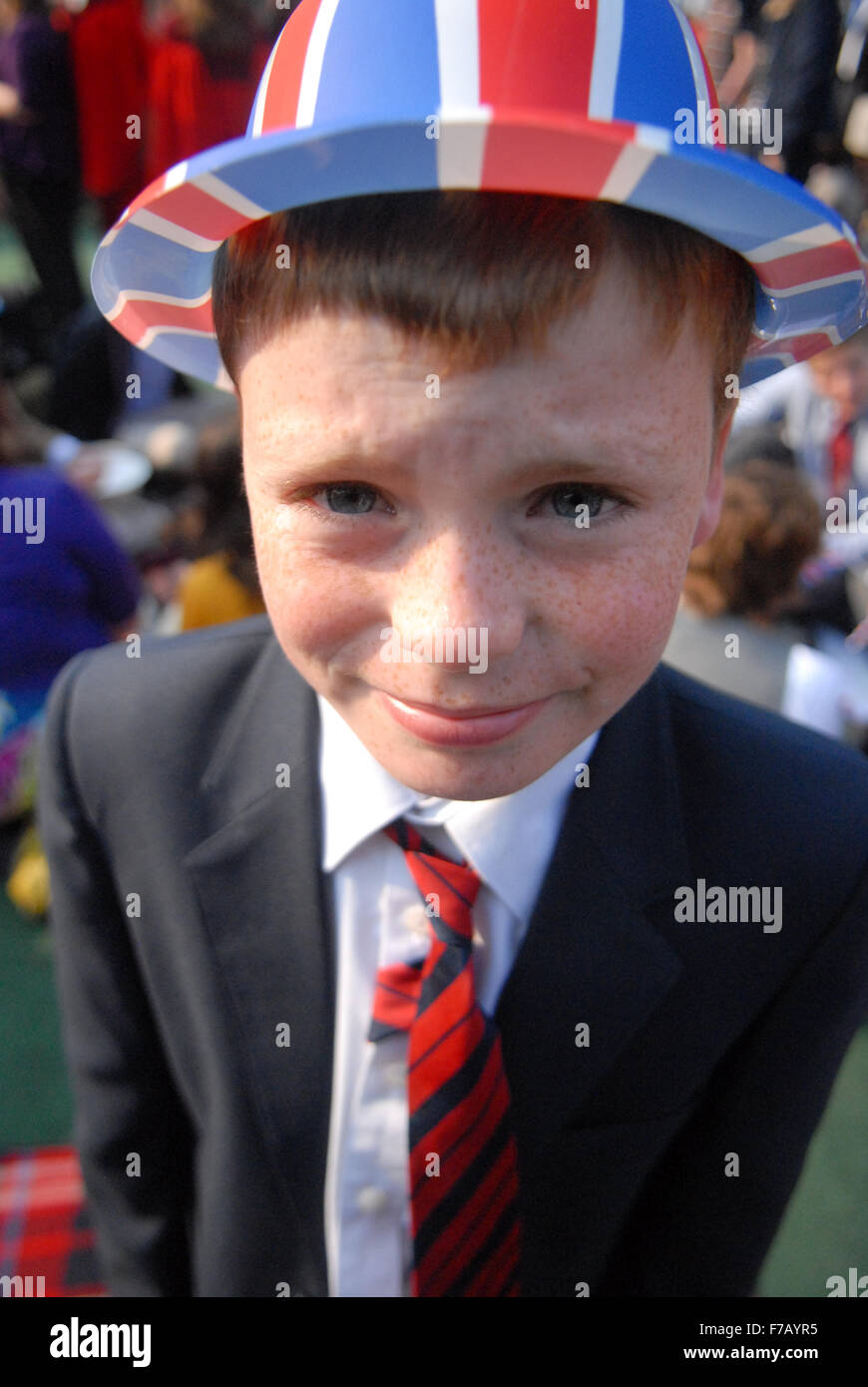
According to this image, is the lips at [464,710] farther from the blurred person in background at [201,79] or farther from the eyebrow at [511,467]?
the blurred person in background at [201,79]

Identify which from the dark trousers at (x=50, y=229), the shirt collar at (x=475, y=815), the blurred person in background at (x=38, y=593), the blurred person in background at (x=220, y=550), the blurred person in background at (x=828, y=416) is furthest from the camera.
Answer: the dark trousers at (x=50, y=229)

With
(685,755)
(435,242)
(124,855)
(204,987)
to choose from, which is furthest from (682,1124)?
(435,242)

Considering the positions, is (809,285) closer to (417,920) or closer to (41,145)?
(417,920)

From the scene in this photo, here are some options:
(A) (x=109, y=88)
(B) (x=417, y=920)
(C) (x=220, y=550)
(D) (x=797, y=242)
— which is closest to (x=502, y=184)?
(D) (x=797, y=242)

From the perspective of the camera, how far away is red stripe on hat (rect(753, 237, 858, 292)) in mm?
814

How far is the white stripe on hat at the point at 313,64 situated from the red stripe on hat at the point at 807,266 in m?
0.38

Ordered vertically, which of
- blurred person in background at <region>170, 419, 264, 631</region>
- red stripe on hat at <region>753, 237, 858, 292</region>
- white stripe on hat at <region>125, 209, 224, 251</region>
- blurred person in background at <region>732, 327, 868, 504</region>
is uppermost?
blurred person in background at <region>732, 327, 868, 504</region>

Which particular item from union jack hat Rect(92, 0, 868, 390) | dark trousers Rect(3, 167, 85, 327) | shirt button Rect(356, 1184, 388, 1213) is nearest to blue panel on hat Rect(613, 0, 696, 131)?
union jack hat Rect(92, 0, 868, 390)

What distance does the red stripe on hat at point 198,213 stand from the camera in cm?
76

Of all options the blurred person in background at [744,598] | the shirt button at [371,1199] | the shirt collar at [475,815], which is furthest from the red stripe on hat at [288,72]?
the blurred person in background at [744,598]

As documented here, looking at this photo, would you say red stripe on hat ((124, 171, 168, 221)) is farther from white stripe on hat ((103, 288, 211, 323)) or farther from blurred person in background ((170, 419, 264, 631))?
blurred person in background ((170, 419, 264, 631))

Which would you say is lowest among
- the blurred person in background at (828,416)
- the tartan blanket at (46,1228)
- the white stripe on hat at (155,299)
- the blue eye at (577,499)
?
the tartan blanket at (46,1228)

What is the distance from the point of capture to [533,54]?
2.40 ft

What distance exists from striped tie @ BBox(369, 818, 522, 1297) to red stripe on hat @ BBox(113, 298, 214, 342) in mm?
551
